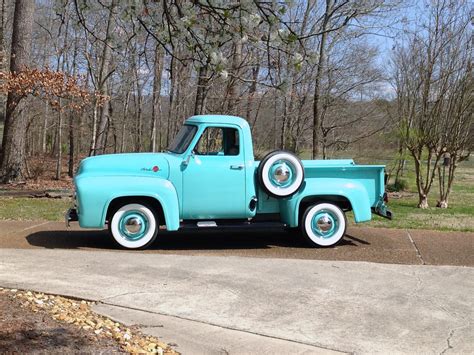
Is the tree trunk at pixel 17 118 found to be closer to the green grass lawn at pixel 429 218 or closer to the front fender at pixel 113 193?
the front fender at pixel 113 193

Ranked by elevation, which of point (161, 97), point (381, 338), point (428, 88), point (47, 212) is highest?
point (161, 97)

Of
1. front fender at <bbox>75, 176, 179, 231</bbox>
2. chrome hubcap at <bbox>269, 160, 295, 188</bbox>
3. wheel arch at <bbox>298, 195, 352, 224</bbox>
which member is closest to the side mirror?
front fender at <bbox>75, 176, 179, 231</bbox>

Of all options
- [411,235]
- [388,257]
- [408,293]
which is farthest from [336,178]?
[408,293]

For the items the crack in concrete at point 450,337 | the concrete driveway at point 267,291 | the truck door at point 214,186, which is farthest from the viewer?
the truck door at point 214,186

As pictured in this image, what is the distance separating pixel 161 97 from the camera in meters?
27.4

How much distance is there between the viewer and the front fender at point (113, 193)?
7812 mm

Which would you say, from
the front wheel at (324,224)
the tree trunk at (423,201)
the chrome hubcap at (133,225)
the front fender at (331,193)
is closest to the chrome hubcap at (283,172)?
the front fender at (331,193)

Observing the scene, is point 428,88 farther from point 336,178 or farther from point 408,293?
point 408,293

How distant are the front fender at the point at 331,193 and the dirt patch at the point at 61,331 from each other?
12.4 ft

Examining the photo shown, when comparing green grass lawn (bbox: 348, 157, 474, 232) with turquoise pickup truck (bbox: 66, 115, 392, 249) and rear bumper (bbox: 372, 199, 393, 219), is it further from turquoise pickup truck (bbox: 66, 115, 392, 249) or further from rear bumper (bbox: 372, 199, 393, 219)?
turquoise pickup truck (bbox: 66, 115, 392, 249)

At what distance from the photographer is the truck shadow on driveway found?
8438 mm

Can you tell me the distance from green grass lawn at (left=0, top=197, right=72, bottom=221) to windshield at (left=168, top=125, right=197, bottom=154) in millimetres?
3411

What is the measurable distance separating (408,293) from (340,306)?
98cm

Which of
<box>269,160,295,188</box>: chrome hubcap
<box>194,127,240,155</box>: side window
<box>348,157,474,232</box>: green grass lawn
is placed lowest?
<box>348,157,474,232</box>: green grass lawn
